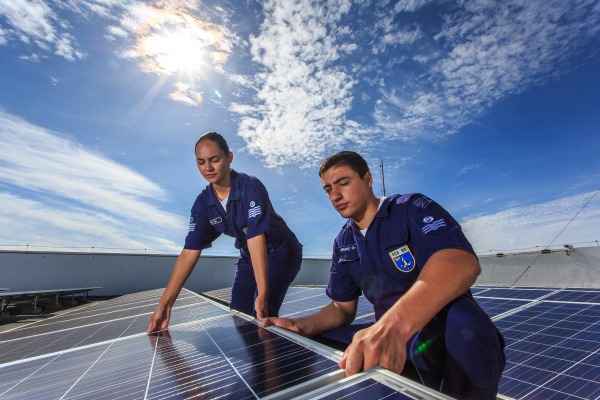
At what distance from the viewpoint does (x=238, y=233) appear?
309 cm

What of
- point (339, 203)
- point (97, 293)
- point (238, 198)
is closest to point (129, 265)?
point (97, 293)

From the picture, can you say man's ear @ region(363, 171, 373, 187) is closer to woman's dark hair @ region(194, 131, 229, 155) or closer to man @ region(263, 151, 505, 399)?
man @ region(263, 151, 505, 399)

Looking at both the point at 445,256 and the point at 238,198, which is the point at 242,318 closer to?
the point at 238,198

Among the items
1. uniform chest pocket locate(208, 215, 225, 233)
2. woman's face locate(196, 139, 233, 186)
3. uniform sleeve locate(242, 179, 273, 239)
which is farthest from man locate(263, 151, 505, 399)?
uniform chest pocket locate(208, 215, 225, 233)

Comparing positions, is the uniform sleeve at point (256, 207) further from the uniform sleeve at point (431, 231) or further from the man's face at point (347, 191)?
the uniform sleeve at point (431, 231)

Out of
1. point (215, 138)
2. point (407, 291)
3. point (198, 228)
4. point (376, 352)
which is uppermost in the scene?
point (215, 138)

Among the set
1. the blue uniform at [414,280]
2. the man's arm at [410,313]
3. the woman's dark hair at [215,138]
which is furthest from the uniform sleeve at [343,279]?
the woman's dark hair at [215,138]

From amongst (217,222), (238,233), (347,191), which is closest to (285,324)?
(347,191)

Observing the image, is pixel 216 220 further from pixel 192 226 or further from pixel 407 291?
pixel 407 291

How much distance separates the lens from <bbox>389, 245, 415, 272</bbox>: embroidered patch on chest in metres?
1.73

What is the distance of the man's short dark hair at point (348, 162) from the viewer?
2.14 meters

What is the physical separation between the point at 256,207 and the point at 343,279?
3.35 ft

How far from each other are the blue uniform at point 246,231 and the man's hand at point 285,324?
2.47ft

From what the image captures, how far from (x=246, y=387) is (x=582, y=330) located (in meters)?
3.38
